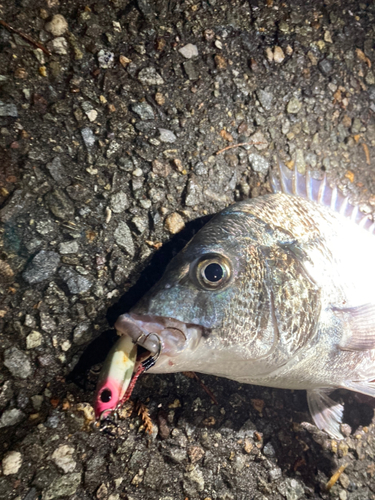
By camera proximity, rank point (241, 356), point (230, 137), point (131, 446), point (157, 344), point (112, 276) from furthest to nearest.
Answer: point (230, 137) → point (112, 276) → point (131, 446) → point (241, 356) → point (157, 344)

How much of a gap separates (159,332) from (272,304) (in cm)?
54

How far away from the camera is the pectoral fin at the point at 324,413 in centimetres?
202

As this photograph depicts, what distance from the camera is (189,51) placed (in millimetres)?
2232

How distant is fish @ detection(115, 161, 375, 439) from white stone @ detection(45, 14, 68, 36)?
4.85ft

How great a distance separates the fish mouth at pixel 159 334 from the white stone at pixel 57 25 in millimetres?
1754

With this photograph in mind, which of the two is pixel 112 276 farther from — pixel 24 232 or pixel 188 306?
pixel 188 306

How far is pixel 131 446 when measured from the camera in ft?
5.46

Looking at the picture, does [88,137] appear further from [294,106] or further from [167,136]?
[294,106]

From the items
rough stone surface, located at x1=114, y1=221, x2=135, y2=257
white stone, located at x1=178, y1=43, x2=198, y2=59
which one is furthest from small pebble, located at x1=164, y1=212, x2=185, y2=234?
white stone, located at x1=178, y1=43, x2=198, y2=59

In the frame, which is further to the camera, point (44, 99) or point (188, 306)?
point (44, 99)

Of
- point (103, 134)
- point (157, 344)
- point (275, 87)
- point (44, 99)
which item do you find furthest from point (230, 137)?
point (157, 344)

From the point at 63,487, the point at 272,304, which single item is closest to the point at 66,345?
the point at 63,487

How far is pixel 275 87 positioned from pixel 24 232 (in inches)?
78.9

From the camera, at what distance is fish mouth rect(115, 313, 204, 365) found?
129 cm
